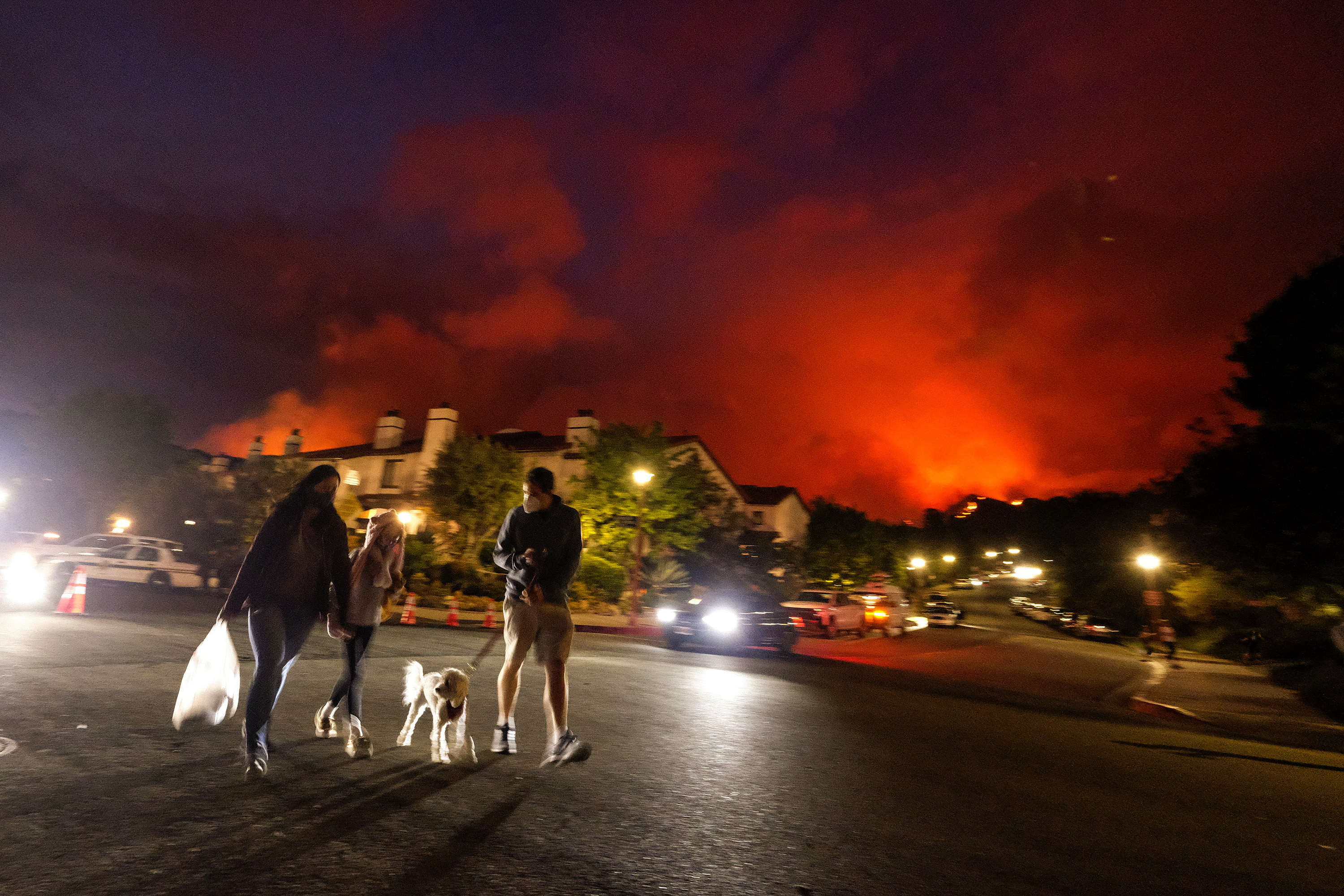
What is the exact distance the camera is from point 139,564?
2158 centimetres

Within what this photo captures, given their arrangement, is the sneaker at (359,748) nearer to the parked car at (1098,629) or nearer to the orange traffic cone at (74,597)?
the orange traffic cone at (74,597)

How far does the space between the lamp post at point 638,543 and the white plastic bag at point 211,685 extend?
1947cm

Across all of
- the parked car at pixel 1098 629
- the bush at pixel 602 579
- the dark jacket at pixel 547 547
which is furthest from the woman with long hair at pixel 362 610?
the parked car at pixel 1098 629

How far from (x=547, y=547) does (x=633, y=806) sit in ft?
5.29

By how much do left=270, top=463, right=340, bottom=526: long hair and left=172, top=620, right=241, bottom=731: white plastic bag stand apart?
2.48ft

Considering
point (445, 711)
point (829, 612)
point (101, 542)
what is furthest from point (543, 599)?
point (101, 542)

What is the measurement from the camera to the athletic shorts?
5.12 m

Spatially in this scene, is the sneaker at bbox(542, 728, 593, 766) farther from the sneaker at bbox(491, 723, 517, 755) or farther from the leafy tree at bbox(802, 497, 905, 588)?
the leafy tree at bbox(802, 497, 905, 588)

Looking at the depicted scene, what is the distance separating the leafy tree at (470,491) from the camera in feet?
108

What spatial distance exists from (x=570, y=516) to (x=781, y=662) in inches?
421

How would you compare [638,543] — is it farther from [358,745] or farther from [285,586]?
[285,586]

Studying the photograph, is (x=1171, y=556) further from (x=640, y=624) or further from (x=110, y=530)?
(x=110, y=530)

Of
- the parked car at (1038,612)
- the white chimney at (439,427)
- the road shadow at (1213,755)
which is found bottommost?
the road shadow at (1213,755)

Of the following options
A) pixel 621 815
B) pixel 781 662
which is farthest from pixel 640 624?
pixel 621 815
